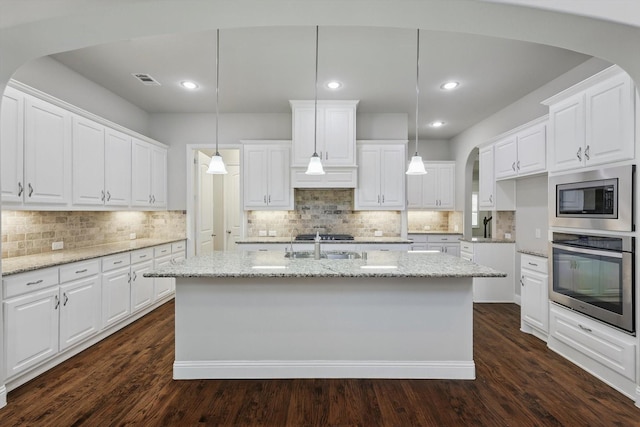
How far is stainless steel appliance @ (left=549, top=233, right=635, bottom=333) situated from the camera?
7.51ft

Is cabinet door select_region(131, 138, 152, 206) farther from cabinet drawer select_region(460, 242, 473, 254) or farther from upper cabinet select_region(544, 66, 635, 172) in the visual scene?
upper cabinet select_region(544, 66, 635, 172)

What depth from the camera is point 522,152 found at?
3.96 m

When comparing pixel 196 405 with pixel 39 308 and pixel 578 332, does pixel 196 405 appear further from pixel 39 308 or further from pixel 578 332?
pixel 578 332

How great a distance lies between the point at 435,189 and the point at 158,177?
4.98 metres

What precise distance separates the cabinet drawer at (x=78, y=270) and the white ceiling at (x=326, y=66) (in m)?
2.05

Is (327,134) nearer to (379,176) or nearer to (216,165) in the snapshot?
(379,176)

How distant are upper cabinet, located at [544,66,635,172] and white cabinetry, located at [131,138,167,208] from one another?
481 centimetres

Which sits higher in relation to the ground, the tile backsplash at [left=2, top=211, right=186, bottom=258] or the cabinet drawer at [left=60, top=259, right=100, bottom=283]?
the tile backsplash at [left=2, top=211, right=186, bottom=258]

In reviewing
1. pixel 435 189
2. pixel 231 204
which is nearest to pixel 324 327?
pixel 231 204

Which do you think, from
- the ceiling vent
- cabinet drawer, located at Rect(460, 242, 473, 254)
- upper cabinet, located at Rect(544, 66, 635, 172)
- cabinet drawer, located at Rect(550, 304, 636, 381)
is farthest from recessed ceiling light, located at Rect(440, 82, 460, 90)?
the ceiling vent

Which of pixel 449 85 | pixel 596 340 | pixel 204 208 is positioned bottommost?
pixel 596 340

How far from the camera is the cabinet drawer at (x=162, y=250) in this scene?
13.8 feet

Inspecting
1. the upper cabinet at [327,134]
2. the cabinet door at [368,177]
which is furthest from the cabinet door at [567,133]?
the upper cabinet at [327,134]

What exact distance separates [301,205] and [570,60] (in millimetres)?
3704
